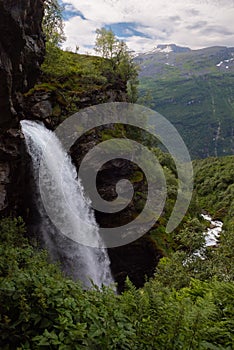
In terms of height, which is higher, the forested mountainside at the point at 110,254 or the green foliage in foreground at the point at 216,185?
the forested mountainside at the point at 110,254

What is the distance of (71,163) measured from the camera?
1074 inches

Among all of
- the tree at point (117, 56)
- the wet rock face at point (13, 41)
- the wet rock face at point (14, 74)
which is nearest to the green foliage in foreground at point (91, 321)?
the wet rock face at point (13, 41)

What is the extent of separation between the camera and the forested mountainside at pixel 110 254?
17.7 ft

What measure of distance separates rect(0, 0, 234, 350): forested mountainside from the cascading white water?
106 centimetres

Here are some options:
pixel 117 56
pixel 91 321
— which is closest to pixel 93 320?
pixel 91 321

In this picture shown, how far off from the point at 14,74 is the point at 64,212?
453 inches

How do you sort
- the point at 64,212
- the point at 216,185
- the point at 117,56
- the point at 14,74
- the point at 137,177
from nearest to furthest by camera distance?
the point at 14,74 → the point at 64,212 → the point at 137,177 → the point at 117,56 → the point at 216,185

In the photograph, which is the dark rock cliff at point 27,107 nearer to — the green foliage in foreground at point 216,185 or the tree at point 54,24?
the tree at point 54,24

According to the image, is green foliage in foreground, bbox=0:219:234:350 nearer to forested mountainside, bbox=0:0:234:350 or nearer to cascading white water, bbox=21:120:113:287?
forested mountainside, bbox=0:0:234:350

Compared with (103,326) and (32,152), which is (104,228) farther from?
(103,326)

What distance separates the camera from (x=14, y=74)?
14078 mm

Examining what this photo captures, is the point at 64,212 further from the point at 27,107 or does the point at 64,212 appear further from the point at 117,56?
the point at 117,56

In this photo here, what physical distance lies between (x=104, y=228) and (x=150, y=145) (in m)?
19.2

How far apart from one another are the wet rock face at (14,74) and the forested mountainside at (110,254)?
0.06m
